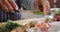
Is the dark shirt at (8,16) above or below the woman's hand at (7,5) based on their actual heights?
below

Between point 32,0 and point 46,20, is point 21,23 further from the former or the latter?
point 32,0

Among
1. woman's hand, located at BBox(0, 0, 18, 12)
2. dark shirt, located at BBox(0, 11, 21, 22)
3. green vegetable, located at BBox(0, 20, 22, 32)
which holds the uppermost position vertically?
woman's hand, located at BBox(0, 0, 18, 12)

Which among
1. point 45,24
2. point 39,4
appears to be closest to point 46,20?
point 45,24

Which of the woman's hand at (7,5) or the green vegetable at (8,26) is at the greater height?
the woman's hand at (7,5)

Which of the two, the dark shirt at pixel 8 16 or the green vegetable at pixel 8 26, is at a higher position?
the dark shirt at pixel 8 16

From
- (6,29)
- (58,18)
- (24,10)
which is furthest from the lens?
(24,10)

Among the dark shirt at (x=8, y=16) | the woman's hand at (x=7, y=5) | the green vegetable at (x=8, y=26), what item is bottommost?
the green vegetable at (x=8, y=26)

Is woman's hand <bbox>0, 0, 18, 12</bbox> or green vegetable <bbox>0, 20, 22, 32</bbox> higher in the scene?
woman's hand <bbox>0, 0, 18, 12</bbox>

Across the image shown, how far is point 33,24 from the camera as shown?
1.95 feet

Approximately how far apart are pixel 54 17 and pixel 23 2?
0.18 meters

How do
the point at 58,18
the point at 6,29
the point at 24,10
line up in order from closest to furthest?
the point at 6,29, the point at 58,18, the point at 24,10

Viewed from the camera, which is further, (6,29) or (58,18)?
(58,18)

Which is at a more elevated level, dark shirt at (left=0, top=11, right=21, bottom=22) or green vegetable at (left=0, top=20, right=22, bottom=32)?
dark shirt at (left=0, top=11, right=21, bottom=22)

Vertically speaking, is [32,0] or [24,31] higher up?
[32,0]
